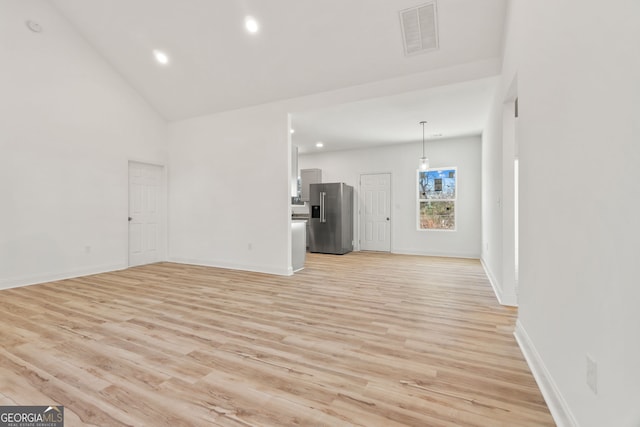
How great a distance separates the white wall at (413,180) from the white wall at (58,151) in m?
4.90

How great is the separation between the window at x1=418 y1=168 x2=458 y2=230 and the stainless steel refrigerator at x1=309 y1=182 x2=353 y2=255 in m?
1.83

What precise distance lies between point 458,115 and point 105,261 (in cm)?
665

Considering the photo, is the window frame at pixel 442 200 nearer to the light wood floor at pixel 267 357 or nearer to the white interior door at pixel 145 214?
the light wood floor at pixel 267 357

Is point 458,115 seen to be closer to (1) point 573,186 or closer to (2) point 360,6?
(2) point 360,6

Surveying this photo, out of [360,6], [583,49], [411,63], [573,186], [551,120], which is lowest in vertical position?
[573,186]

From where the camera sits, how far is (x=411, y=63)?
12.5 feet

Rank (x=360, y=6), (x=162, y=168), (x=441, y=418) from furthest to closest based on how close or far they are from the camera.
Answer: (x=162, y=168) → (x=360, y=6) → (x=441, y=418)

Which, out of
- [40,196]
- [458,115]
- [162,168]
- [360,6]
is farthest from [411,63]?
[40,196]

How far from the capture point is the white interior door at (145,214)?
223 inches

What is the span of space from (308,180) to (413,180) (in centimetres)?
286

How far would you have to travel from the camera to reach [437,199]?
7117mm

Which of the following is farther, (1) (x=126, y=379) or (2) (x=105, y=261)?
(2) (x=105, y=261)

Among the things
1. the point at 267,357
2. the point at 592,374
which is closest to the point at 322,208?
the point at 267,357

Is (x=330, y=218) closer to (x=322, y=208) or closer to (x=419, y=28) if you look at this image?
(x=322, y=208)
